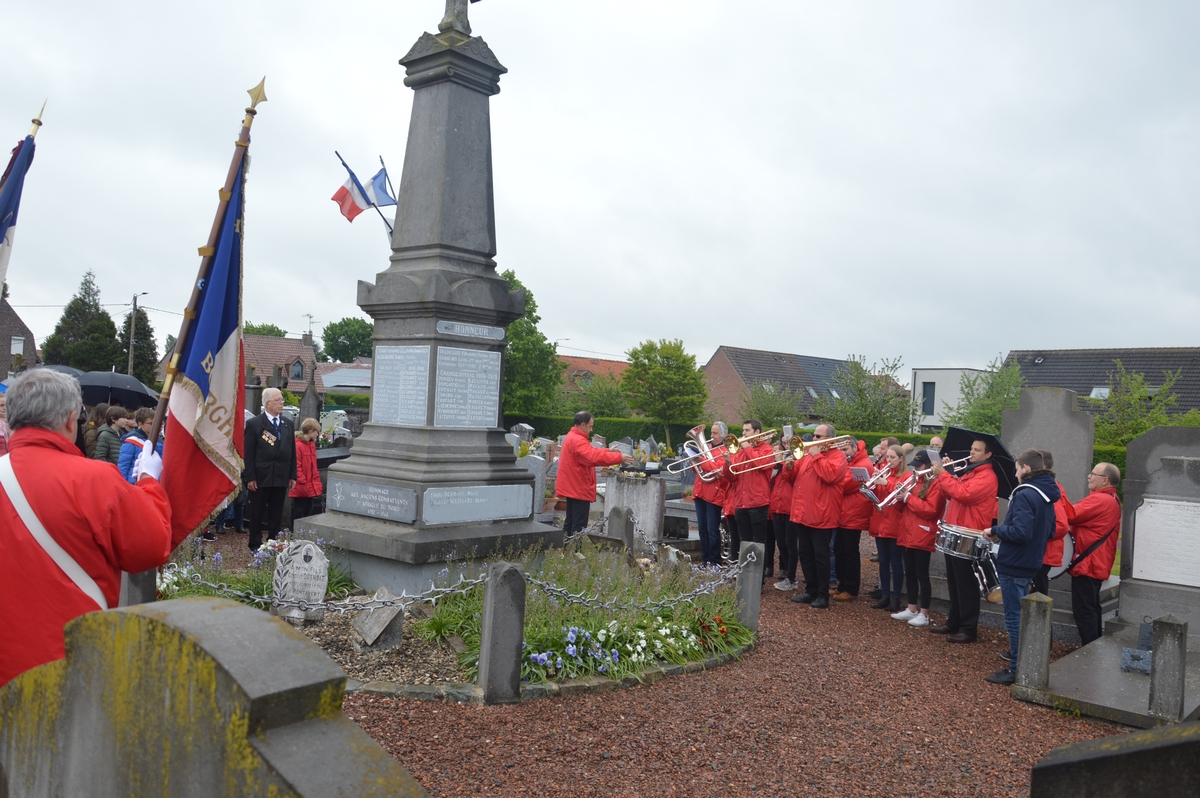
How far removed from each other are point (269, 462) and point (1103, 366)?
41791mm

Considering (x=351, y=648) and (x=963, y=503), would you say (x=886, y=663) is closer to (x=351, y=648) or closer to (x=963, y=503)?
(x=963, y=503)

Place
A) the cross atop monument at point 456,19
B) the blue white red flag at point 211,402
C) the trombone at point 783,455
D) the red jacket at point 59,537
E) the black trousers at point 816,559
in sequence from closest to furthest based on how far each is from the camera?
1. the red jacket at point 59,537
2. the blue white red flag at point 211,402
3. the cross atop monument at point 456,19
4. the black trousers at point 816,559
5. the trombone at point 783,455

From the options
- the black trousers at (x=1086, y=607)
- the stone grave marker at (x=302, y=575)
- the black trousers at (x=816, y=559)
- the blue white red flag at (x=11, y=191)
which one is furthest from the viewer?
the black trousers at (x=816, y=559)

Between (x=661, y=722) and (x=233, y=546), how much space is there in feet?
26.0

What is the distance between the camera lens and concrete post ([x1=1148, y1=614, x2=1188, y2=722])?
18.7 ft

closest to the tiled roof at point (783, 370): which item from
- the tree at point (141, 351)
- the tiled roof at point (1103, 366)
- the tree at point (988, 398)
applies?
the tiled roof at point (1103, 366)

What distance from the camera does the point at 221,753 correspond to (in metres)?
1.60

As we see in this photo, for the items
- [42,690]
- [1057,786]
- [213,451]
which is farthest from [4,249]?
[1057,786]

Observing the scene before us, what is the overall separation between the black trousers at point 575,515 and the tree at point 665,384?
30531mm

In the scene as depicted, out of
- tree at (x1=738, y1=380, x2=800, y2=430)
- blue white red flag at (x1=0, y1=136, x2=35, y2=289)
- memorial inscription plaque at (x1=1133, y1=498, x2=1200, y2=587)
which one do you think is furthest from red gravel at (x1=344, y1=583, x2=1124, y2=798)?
tree at (x1=738, y1=380, x2=800, y2=430)

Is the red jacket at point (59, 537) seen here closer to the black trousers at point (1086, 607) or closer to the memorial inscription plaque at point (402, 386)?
the memorial inscription plaque at point (402, 386)

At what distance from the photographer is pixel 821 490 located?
9.77 m

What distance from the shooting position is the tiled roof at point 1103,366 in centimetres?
3731

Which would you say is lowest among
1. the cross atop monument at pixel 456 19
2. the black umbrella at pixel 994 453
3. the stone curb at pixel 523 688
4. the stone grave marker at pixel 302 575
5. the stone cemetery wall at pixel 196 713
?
the stone curb at pixel 523 688
